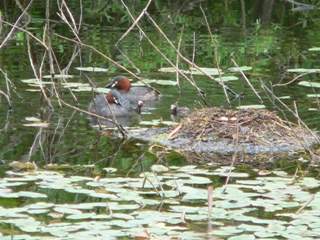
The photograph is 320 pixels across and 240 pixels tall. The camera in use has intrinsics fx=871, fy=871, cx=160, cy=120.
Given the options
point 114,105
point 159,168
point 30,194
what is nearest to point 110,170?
point 159,168

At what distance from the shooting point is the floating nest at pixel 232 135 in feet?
30.3

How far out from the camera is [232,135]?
9398 mm

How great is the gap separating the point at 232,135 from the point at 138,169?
1538 millimetres

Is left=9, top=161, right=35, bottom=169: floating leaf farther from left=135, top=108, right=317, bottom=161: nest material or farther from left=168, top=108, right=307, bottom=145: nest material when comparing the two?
left=168, top=108, right=307, bottom=145: nest material

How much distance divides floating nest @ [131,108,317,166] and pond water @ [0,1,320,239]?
0.90 ft

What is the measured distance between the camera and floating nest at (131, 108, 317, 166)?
923cm

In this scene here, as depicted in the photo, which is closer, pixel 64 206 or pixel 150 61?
pixel 64 206

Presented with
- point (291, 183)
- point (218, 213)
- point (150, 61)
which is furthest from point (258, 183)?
point (150, 61)

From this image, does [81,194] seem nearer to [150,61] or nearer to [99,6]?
[150,61]

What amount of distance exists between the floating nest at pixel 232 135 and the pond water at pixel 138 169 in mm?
275

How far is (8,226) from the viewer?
6145mm

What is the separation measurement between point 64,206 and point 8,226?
600mm

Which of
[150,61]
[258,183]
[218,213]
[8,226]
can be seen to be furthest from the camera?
[150,61]

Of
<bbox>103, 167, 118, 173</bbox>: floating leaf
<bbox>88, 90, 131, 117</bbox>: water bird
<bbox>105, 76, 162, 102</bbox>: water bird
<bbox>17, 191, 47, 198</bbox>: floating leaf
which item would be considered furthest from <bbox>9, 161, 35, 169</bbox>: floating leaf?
<bbox>105, 76, 162, 102</bbox>: water bird
